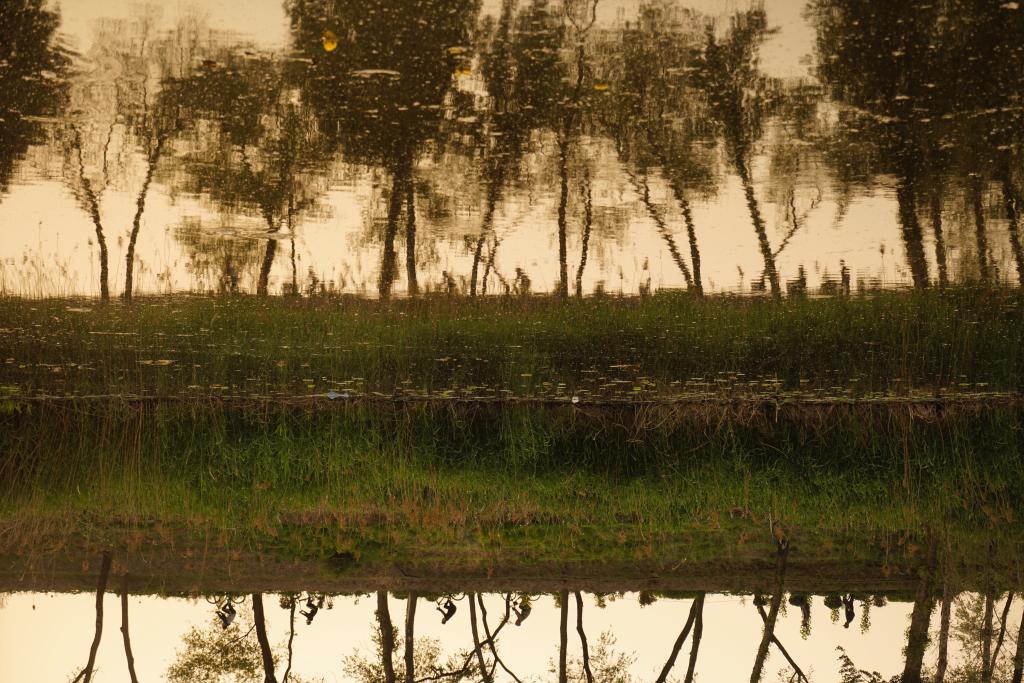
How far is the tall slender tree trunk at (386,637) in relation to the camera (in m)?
3.32

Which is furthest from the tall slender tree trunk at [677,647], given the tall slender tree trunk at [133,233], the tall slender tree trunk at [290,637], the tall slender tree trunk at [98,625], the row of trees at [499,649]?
the tall slender tree trunk at [133,233]

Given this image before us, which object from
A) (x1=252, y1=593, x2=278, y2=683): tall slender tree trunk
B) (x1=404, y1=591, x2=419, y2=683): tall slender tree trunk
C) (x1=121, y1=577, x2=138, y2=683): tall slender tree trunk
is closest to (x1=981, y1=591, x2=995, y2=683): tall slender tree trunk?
(x1=404, y1=591, x2=419, y2=683): tall slender tree trunk

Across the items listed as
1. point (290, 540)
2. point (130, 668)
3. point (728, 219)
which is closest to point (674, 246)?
point (728, 219)

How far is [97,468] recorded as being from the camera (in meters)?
3.01

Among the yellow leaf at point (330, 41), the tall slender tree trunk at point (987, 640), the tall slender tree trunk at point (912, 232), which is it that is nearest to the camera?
the yellow leaf at point (330, 41)

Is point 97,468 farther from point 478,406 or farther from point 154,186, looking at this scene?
point 478,406

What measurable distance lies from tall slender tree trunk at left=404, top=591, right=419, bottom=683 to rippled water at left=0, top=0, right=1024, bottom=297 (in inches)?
65.7

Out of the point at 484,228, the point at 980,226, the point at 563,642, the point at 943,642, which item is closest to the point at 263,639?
the point at 563,642

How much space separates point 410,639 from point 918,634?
265 cm

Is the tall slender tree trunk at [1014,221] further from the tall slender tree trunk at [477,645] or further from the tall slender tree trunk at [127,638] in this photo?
the tall slender tree trunk at [127,638]

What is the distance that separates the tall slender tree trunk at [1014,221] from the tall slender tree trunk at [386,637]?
3.50m

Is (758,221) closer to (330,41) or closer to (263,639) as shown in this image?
(330,41)

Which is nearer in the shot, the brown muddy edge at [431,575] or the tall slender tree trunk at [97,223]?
the tall slender tree trunk at [97,223]

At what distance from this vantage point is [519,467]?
298 centimetres
